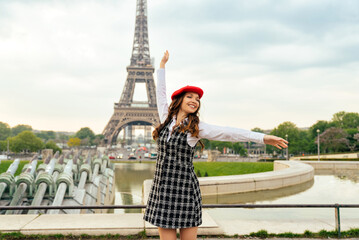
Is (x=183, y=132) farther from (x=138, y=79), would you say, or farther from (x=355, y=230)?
(x=138, y=79)

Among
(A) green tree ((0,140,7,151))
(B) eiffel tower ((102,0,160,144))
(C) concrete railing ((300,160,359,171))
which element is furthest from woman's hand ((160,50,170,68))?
(A) green tree ((0,140,7,151))

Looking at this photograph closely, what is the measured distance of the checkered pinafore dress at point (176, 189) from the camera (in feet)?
8.80

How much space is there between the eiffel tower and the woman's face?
72.4 m

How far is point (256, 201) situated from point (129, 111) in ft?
233

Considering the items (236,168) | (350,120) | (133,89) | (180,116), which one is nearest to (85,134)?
(133,89)

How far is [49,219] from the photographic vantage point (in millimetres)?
5305

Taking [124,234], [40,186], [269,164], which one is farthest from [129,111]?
[124,234]

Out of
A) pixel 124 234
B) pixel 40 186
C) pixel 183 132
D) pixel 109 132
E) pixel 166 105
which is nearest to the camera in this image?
pixel 183 132

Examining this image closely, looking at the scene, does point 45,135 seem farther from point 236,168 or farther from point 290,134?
point 236,168

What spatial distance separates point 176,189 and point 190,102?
0.80 metres

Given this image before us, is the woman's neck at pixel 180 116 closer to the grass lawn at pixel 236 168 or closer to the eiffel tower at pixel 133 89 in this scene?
the grass lawn at pixel 236 168

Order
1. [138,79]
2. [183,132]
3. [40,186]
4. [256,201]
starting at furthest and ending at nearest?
[138,79], [40,186], [256,201], [183,132]

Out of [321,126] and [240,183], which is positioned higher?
[321,126]

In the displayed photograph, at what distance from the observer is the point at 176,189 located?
8.94 ft
